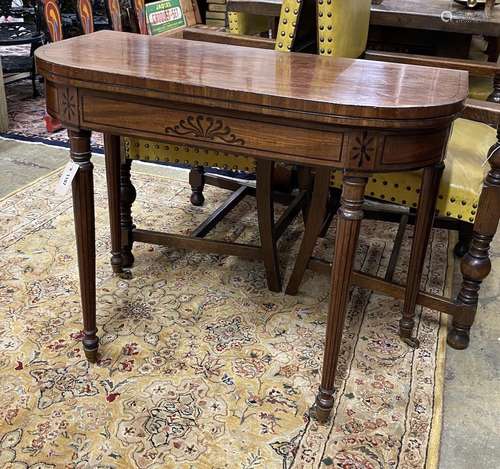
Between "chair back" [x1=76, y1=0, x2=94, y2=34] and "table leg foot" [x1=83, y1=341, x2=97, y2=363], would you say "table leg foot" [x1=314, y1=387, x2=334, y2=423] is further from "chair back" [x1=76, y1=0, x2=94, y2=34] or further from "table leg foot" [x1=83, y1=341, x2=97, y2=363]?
"chair back" [x1=76, y1=0, x2=94, y2=34]

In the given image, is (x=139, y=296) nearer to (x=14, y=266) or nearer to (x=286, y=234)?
(x=14, y=266)

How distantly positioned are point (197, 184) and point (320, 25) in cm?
119

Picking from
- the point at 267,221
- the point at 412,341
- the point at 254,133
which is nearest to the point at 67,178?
the point at 254,133

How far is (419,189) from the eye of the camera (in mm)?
1720

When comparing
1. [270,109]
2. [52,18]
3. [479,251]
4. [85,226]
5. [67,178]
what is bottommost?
[479,251]

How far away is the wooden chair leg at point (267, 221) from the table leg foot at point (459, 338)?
0.60 meters

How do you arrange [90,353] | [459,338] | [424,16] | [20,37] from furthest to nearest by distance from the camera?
[20,37] < [424,16] < [459,338] < [90,353]

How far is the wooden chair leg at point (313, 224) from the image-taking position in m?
1.81

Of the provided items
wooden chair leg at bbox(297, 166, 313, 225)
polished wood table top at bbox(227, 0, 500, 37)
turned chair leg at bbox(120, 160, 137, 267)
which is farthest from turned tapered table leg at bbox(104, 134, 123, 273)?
polished wood table top at bbox(227, 0, 500, 37)

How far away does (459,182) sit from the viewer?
168 centimetres

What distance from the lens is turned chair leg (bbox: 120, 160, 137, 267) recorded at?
6.83 feet

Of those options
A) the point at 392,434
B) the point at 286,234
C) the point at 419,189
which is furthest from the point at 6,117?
the point at 392,434

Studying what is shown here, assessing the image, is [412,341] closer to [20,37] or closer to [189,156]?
[189,156]

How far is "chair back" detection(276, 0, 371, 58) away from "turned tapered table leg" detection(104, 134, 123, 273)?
2.05 ft
